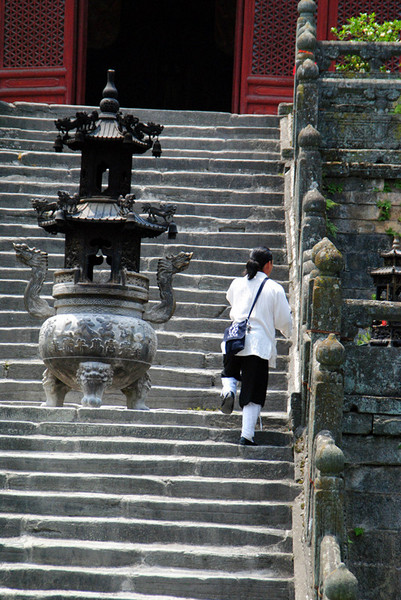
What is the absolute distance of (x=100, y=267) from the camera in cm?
1099

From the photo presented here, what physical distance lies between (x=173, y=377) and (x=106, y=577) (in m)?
3.01

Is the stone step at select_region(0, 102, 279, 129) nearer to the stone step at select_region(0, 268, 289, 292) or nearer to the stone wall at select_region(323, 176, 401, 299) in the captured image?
the stone wall at select_region(323, 176, 401, 299)

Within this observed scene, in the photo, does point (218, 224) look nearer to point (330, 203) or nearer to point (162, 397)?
point (330, 203)

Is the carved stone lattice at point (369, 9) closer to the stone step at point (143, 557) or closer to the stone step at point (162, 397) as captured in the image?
the stone step at point (162, 397)

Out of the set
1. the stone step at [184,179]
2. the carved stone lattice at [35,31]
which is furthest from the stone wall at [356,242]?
the carved stone lattice at [35,31]

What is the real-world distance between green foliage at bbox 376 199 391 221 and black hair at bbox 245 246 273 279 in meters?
3.43

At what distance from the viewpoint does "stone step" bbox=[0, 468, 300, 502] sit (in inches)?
286

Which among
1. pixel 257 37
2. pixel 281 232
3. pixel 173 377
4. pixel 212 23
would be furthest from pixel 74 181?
pixel 212 23

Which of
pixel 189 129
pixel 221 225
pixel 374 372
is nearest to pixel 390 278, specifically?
pixel 374 372

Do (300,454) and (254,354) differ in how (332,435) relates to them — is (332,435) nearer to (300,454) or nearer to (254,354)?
(300,454)

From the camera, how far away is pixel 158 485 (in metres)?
7.33

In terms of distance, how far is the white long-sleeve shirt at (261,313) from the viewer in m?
7.89

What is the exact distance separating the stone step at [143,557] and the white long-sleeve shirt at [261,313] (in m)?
1.65

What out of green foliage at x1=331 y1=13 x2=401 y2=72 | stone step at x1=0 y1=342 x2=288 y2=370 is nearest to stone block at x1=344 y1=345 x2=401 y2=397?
stone step at x1=0 y1=342 x2=288 y2=370
